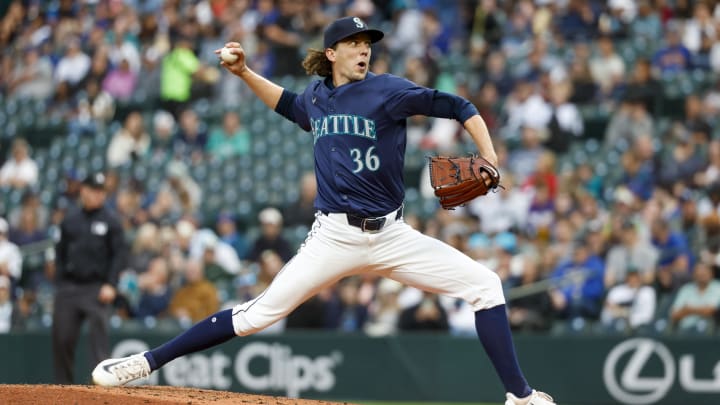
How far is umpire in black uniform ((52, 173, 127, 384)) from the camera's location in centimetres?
989

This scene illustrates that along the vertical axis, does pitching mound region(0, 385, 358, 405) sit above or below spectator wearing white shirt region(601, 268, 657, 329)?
above

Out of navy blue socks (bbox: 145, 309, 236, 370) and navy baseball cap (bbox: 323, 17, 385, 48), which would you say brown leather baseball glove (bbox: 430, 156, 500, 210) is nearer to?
navy baseball cap (bbox: 323, 17, 385, 48)

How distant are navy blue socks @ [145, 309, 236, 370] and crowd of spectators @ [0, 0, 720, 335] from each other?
5.59 m

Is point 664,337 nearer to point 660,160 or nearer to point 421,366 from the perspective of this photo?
point 421,366

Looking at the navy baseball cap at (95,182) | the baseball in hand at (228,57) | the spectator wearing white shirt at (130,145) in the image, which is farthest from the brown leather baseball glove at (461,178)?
the spectator wearing white shirt at (130,145)

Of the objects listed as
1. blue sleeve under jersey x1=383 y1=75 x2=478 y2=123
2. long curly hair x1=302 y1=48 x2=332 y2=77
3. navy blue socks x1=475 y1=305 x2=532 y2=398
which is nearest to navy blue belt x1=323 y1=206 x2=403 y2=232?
blue sleeve under jersey x1=383 y1=75 x2=478 y2=123

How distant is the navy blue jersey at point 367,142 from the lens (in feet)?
20.5

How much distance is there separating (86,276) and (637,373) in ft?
15.6

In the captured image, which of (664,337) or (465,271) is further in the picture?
(664,337)

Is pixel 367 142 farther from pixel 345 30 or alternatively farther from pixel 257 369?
pixel 257 369

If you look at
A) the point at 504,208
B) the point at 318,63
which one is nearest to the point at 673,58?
the point at 504,208

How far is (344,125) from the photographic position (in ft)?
20.7

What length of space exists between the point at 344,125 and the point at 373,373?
5.79 meters

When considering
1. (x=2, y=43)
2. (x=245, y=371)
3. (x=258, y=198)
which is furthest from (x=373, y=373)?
(x=2, y=43)
